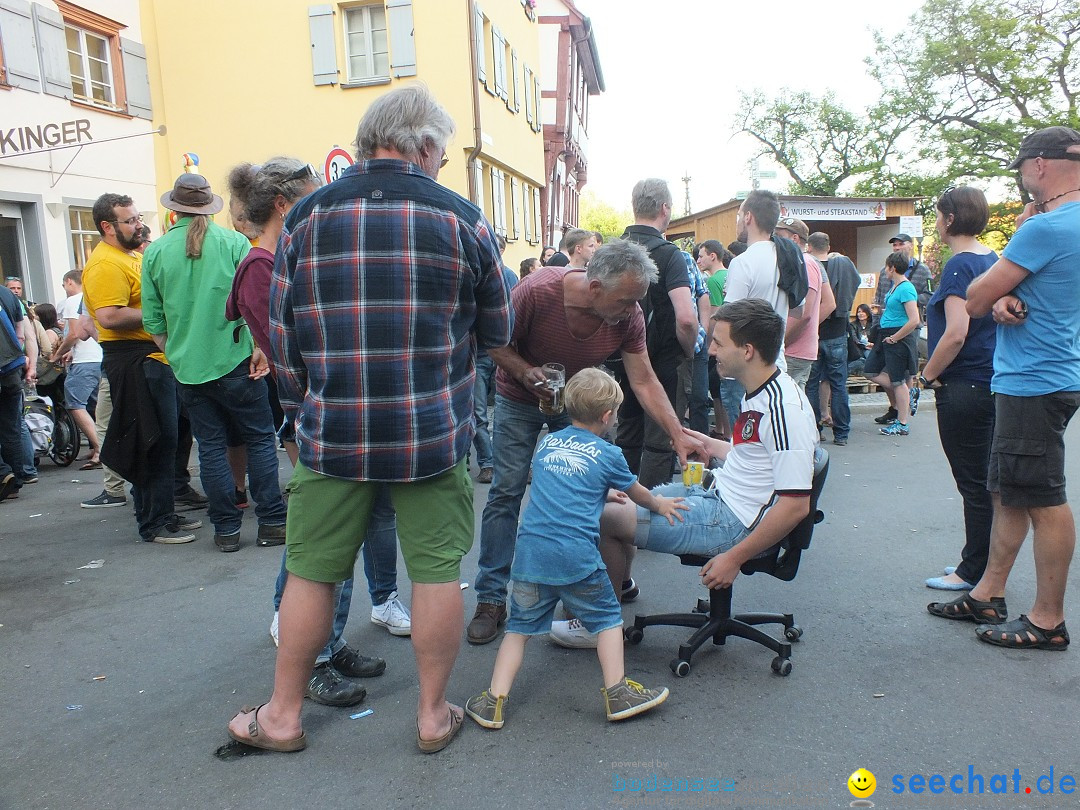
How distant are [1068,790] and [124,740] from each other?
2.90 metres

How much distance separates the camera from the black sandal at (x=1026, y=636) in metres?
3.28

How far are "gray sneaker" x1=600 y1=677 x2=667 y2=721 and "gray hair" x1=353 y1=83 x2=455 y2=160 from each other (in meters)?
1.85

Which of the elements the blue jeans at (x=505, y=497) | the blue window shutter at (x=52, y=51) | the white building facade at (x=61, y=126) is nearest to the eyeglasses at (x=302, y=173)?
the blue jeans at (x=505, y=497)

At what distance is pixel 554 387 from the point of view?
331 centimetres

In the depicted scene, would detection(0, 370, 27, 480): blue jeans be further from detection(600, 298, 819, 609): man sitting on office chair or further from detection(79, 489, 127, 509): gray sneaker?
detection(600, 298, 819, 609): man sitting on office chair

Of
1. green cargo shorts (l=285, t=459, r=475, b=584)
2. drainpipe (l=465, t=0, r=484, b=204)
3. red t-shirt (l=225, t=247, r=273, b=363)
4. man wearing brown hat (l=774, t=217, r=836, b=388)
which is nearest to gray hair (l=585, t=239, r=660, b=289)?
green cargo shorts (l=285, t=459, r=475, b=584)

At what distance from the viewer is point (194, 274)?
4719 millimetres

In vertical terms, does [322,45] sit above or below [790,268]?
above

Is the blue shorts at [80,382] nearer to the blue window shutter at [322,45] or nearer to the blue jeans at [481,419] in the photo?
the blue jeans at [481,419]

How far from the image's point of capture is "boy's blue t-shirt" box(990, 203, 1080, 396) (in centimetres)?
309

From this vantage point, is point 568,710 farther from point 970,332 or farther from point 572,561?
point 970,332

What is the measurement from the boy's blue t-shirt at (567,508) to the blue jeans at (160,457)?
122 inches

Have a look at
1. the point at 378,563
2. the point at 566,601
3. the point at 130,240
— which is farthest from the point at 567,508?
the point at 130,240

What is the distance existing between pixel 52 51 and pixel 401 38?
604 centimetres
